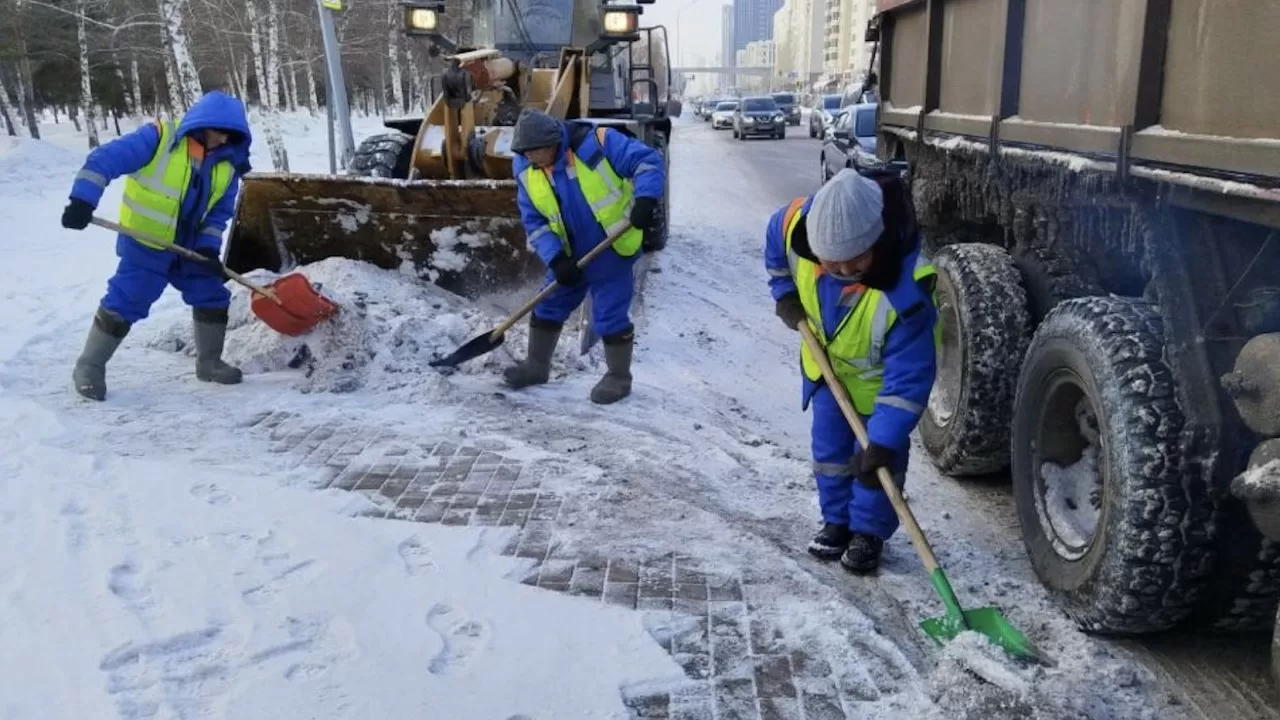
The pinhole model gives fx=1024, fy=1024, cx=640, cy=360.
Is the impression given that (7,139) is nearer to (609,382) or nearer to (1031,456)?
(609,382)

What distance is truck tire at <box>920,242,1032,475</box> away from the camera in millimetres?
4043

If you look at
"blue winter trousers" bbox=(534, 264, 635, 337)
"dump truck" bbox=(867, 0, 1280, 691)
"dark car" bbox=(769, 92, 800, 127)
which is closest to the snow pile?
"blue winter trousers" bbox=(534, 264, 635, 337)

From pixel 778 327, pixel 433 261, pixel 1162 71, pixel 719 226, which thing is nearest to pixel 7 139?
pixel 719 226

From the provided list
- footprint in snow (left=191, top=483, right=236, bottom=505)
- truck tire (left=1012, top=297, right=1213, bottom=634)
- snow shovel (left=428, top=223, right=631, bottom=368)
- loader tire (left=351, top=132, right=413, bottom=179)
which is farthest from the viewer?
loader tire (left=351, top=132, right=413, bottom=179)

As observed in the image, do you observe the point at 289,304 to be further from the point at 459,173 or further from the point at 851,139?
the point at 851,139

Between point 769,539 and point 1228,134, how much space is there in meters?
2.08

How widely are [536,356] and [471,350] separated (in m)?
0.36

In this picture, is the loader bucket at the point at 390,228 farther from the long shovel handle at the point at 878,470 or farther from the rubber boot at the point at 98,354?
the long shovel handle at the point at 878,470

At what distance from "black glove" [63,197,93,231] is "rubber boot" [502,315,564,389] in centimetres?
218

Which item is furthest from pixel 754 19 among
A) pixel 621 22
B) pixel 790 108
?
pixel 621 22

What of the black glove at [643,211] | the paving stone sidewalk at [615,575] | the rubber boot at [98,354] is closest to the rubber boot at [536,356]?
the black glove at [643,211]

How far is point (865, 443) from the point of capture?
3.37 metres

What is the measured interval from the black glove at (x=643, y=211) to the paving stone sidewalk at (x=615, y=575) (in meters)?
1.36

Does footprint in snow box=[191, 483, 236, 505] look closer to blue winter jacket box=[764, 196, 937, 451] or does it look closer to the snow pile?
the snow pile
